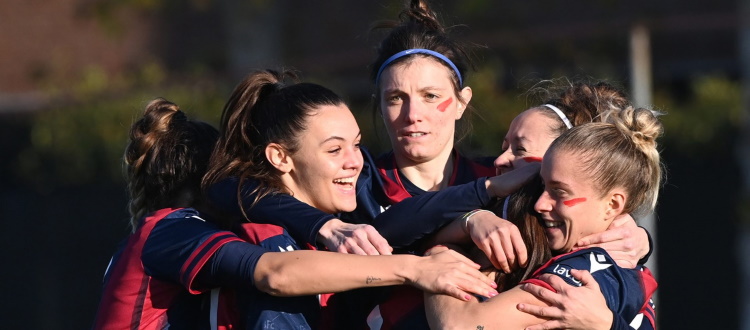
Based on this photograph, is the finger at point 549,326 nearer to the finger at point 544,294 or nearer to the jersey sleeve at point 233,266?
the finger at point 544,294

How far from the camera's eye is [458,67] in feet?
12.8

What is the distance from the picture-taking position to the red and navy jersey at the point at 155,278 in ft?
9.91

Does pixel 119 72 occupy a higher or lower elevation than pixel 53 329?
higher

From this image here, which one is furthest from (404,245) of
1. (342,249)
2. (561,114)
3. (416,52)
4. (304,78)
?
(304,78)

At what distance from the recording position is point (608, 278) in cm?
279

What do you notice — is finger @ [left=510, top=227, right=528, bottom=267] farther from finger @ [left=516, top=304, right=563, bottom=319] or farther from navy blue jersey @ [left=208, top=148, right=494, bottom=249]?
navy blue jersey @ [left=208, top=148, right=494, bottom=249]

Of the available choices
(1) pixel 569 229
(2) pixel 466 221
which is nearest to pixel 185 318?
(2) pixel 466 221

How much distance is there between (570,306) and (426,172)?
4.12ft

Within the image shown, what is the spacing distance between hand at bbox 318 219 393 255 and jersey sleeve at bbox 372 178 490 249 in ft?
0.23

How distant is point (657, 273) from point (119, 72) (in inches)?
279

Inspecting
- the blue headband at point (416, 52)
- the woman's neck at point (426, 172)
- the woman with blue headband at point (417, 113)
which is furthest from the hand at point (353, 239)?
the blue headband at point (416, 52)

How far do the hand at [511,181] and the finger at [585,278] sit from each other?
33 centimetres

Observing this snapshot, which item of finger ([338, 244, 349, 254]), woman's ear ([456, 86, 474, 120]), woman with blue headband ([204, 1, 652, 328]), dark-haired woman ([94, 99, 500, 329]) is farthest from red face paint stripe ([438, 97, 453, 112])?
finger ([338, 244, 349, 254])

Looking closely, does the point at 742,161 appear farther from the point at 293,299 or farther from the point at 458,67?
the point at 293,299
